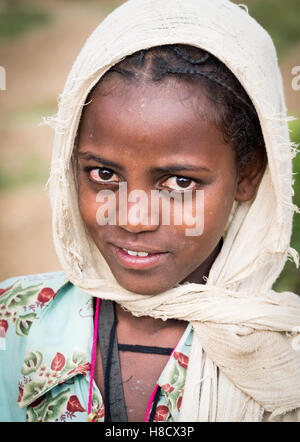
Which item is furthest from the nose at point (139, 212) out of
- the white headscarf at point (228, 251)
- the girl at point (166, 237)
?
the white headscarf at point (228, 251)

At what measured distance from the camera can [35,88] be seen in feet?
15.1

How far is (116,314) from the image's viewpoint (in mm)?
1514

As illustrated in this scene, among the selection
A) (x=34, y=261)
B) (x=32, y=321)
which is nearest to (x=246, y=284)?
(x=32, y=321)

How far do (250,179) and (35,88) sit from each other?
352cm

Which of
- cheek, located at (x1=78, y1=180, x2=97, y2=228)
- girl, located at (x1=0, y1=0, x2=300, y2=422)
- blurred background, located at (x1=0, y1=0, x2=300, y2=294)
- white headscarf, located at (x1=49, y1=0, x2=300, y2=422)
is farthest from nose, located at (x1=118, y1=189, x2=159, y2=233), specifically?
blurred background, located at (x1=0, y1=0, x2=300, y2=294)

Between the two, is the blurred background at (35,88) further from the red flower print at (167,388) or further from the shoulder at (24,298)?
the red flower print at (167,388)

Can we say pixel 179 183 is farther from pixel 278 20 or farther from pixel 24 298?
pixel 278 20

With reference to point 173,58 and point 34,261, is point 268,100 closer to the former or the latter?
point 173,58

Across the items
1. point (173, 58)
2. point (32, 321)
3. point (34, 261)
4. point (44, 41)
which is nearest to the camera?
point (173, 58)

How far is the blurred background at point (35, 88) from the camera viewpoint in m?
3.53

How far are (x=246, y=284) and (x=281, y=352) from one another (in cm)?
20

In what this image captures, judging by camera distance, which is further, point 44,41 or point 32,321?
point 44,41

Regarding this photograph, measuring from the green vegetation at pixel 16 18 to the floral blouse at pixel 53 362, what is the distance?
12.0 ft

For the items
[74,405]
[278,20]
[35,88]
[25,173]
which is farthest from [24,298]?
[278,20]
